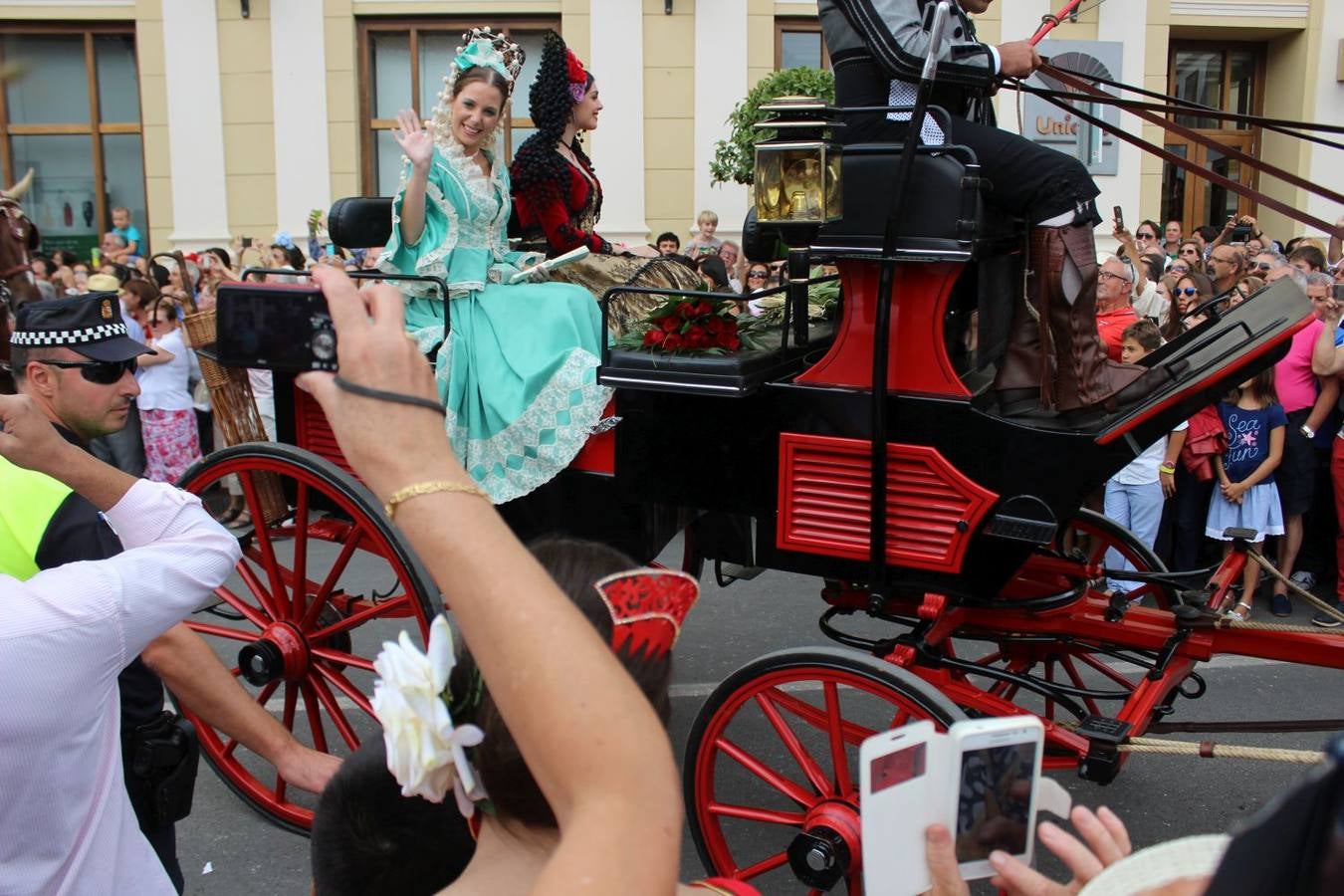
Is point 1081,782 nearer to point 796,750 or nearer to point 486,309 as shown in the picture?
point 796,750

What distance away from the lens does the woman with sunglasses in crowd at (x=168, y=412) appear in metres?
7.11

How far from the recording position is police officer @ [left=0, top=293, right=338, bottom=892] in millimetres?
2049

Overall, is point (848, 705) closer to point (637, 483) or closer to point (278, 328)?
point (637, 483)

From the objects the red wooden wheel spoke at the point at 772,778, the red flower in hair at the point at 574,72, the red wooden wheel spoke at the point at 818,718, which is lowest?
A: the red wooden wheel spoke at the point at 772,778

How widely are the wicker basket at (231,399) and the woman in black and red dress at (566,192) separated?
1091 millimetres

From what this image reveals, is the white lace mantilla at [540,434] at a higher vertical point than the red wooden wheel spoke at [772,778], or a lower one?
higher

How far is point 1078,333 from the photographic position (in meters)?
2.96

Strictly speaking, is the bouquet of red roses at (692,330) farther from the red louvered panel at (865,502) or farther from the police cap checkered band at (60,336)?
the police cap checkered band at (60,336)

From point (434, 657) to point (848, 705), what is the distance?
11.2 feet

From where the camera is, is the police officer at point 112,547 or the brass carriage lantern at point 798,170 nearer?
the police officer at point 112,547

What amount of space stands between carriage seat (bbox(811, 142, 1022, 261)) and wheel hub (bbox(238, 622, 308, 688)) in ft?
6.45

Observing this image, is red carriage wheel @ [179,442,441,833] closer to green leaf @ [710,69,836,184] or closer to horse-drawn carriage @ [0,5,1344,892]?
horse-drawn carriage @ [0,5,1344,892]

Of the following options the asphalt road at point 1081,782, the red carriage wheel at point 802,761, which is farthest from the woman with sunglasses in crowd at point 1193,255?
the red carriage wheel at point 802,761

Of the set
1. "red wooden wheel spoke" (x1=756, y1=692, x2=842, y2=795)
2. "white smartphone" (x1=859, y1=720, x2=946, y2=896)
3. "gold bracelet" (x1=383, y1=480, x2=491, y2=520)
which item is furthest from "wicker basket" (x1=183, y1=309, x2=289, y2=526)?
"gold bracelet" (x1=383, y1=480, x2=491, y2=520)
